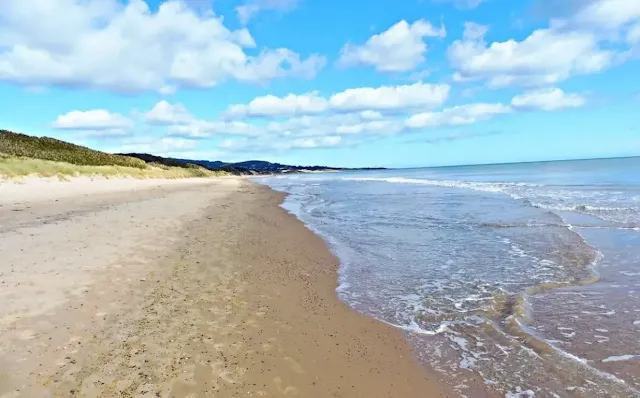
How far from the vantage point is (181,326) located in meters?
6.29

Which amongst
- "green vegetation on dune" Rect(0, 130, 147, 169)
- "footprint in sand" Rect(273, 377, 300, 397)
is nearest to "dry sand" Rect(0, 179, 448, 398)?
"footprint in sand" Rect(273, 377, 300, 397)

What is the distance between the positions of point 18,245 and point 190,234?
459cm

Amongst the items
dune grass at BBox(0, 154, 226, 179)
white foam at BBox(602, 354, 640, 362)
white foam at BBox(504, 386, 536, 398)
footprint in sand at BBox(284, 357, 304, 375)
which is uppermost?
dune grass at BBox(0, 154, 226, 179)

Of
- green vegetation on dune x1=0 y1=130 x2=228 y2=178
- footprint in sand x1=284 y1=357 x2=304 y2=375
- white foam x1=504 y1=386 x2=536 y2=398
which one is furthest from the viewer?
green vegetation on dune x1=0 y1=130 x2=228 y2=178

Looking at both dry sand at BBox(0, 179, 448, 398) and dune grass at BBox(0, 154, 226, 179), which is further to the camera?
dune grass at BBox(0, 154, 226, 179)

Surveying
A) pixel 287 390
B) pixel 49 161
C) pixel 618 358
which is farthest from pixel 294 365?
pixel 49 161

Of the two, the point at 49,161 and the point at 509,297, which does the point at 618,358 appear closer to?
the point at 509,297

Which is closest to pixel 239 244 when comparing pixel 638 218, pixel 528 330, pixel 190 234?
pixel 190 234

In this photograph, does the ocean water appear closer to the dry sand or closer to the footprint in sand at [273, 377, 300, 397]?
the dry sand

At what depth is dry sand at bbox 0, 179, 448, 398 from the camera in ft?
15.8

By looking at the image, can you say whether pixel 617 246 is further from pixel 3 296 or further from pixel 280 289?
pixel 3 296

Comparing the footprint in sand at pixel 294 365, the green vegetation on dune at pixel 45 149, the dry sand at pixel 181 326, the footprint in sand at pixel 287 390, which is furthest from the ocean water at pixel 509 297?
the green vegetation on dune at pixel 45 149

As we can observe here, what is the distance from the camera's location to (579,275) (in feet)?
32.3

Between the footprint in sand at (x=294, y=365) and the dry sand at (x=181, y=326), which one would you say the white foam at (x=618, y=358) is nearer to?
the dry sand at (x=181, y=326)
